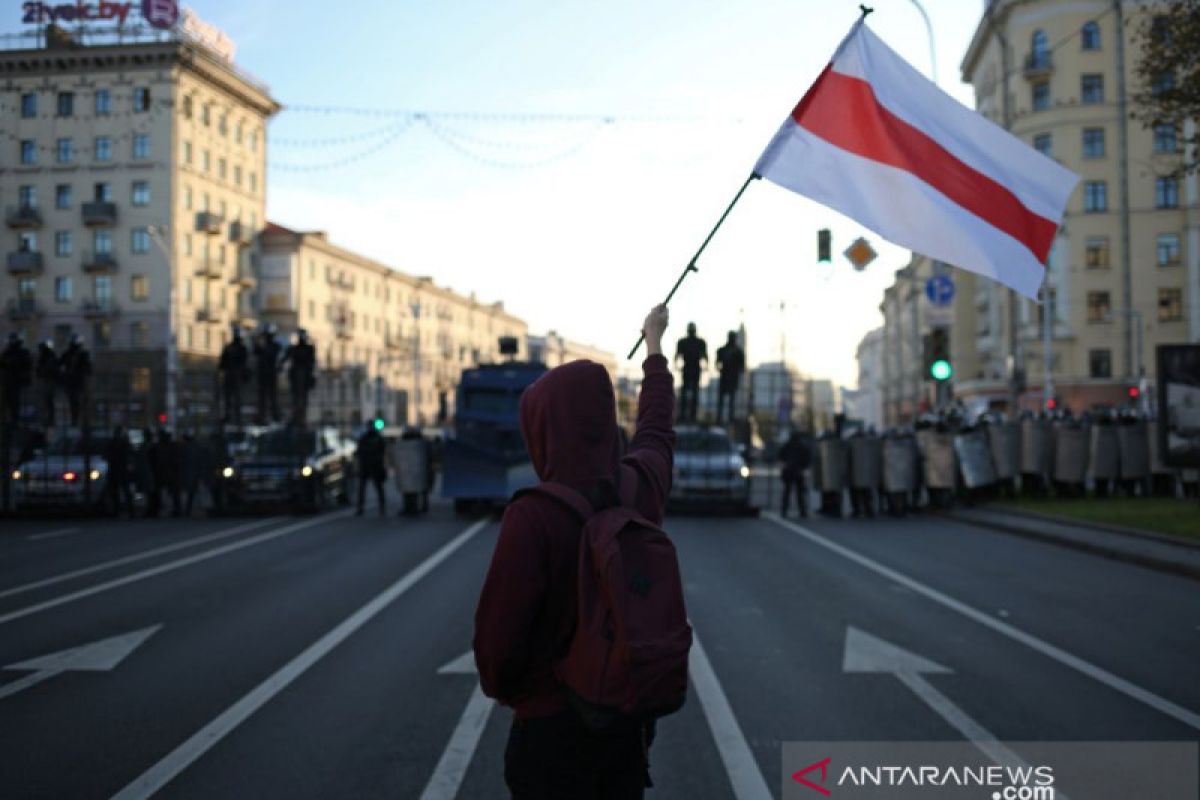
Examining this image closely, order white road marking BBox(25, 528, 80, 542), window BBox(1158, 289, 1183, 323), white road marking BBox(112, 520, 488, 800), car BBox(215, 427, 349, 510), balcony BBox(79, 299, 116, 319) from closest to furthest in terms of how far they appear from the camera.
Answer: white road marking BBox(112, 520, 488, 800), white road marking BBox(25, 528, 80, 542), car BBox(215, 427, 349, 510), balcony BBox(79, 299, 116, 319), window BBox(1158, 289, 1183, 323)

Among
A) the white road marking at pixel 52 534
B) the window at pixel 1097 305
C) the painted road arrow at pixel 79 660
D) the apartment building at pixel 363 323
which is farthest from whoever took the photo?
the apartment building at pixel 363 323

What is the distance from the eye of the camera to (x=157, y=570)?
1510 cm

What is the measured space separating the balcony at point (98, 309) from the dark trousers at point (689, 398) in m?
32.0

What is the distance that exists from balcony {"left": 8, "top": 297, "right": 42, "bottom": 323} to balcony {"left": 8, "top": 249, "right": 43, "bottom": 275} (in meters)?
0.87

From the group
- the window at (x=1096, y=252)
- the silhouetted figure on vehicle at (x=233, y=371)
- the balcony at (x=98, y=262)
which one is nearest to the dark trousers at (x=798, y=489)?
the silhouetted figure on vehicle at (x=233, y=371)

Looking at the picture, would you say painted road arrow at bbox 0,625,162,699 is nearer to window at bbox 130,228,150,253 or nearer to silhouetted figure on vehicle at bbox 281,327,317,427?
silhouetted figure on vehicle at bbox 281,327,317,427

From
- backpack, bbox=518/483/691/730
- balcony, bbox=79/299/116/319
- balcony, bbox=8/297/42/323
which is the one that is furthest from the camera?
balcony, bbox=79/299/116/319

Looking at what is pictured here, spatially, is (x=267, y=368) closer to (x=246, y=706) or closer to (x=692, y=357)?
(x=692, y=357)

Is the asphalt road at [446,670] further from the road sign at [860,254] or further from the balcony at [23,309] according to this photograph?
the balcony at [23,309]

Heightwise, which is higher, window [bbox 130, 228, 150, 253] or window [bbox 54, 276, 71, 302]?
window [bbox 130, 228, 150, 253]

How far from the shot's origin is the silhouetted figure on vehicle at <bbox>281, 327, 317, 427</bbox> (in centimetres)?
2769

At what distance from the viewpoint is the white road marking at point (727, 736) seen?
570 centimetres

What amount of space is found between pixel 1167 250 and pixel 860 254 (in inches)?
1792

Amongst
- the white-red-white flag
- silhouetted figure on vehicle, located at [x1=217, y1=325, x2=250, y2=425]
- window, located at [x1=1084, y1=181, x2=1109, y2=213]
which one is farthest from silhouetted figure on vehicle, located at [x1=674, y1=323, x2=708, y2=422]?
window, located at [x1=1084, y1=181, x2=1109, y2=213]
